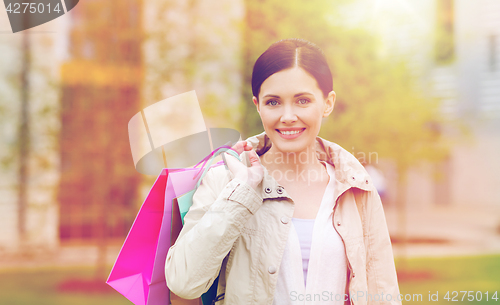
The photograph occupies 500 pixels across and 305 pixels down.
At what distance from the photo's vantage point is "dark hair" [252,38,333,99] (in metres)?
1.59

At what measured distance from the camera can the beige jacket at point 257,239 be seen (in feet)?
4.24

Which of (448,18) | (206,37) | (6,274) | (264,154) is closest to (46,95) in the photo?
(206,37)

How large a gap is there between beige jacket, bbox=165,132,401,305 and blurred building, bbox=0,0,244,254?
9.17 ft

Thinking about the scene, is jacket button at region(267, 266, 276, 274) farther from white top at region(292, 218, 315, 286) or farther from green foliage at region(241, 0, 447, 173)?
green foliage at region(241, 0, 447, 173)

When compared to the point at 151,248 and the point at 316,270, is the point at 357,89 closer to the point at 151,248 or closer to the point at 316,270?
the point at 316,270

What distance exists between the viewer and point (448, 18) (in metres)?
5.22

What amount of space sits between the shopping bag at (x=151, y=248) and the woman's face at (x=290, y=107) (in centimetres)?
48

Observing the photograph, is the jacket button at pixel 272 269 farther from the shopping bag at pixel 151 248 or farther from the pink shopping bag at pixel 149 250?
the pink shopping bag at pixel 149 250

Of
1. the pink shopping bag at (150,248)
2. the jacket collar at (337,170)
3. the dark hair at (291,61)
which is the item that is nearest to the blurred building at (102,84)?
the jacket collar at (337,170)

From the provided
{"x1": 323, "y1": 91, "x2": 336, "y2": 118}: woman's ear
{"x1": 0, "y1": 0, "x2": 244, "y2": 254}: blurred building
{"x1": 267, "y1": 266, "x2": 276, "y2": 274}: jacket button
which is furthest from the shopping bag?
{"x1": 0, "y1": 0, "x2": 244, "y2": 254}: blurred building

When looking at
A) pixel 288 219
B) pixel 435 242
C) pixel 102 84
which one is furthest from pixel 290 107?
pixel 435 242

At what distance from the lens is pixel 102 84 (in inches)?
187

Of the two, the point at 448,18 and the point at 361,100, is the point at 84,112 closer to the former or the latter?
the point at 361,100

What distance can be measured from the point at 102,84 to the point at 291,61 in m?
3.89
